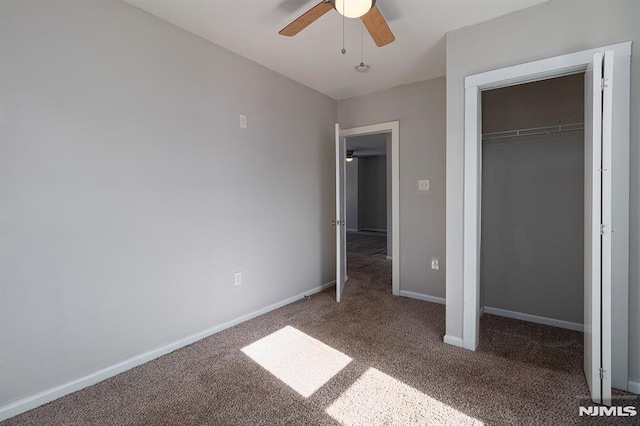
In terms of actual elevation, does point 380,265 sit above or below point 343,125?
below

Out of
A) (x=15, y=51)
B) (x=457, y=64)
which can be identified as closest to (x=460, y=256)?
(x=457, y=64)

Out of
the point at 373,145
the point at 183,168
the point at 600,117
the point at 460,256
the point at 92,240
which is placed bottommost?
the point at 460,256

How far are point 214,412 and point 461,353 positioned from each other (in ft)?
5.96

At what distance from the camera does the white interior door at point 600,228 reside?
1.68m

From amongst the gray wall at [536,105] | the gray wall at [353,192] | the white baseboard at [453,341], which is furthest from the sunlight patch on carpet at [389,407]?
the gray wall at [353,192]

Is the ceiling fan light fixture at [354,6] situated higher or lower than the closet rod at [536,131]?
higher

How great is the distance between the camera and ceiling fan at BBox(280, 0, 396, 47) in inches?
67.2

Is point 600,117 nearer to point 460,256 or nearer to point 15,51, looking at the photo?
point 460,256

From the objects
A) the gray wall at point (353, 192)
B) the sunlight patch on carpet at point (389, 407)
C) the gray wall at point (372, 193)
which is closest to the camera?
the sunlight patch on carpet at point (389, 407)

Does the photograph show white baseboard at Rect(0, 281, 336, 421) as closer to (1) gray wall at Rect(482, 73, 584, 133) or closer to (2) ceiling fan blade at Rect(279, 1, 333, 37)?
(2) ceiling fan blade at Rect(279, 1, 333, 37)

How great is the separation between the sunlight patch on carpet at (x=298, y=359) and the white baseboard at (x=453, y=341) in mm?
875

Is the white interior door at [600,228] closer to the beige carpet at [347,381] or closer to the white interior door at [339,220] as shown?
the beige carpet at [347,381]

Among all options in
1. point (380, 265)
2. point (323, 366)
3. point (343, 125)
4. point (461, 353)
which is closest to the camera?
point (323, 366)

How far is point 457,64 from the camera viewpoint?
2455 mm
